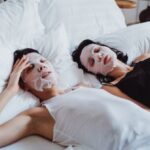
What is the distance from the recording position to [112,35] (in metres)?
1.87

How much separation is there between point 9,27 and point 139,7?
238 centimetres

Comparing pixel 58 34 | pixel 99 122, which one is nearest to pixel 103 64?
pixel 58 34

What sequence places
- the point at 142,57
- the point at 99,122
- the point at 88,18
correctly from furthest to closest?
the point at 88,18 → the point at 142,57 → the point at 99,122

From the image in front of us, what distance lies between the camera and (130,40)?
1.83 m

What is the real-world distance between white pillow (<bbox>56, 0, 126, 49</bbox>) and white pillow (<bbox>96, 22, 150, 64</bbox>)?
0.11 metres

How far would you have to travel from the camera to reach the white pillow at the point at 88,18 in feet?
6.00

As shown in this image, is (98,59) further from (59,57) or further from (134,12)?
(134,12)

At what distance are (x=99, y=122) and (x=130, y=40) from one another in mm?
869

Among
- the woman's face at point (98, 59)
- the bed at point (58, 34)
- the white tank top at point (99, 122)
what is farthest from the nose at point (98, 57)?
the white tank top at point (99, 122)

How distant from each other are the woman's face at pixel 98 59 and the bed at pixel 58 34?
0.18 ft

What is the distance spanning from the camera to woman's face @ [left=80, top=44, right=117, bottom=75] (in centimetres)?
156

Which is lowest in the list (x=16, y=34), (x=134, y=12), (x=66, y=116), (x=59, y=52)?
(x=134, y=12)

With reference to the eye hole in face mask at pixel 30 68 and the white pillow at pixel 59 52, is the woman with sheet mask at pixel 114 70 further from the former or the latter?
the eye hole in face mask at pixel 30 68

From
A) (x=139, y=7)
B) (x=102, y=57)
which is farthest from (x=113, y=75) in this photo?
(x=139, y=7)
